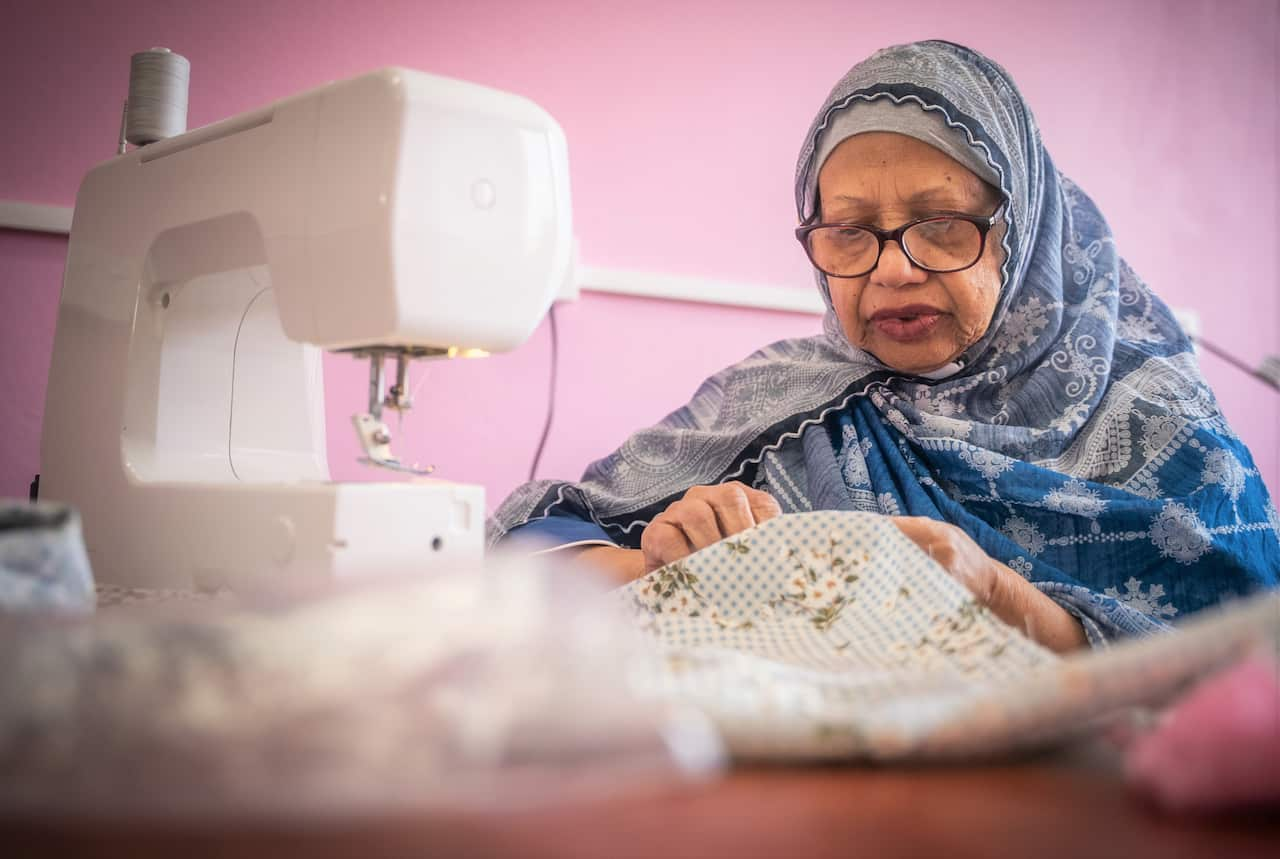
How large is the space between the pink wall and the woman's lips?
758 millimetres

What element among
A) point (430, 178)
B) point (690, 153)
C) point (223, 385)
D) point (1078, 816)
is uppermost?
point (690, 153)

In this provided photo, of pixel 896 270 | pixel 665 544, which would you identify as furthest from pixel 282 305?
pixel 896 270

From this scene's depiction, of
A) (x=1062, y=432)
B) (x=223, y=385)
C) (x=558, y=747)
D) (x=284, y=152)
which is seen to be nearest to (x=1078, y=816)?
(x=558, y=747)

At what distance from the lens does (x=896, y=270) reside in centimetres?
136

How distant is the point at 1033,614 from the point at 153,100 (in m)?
1.00

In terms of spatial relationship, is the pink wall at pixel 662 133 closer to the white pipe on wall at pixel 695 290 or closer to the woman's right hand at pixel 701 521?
the white pipe on wall at pixel 695 290

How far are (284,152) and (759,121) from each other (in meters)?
1.58

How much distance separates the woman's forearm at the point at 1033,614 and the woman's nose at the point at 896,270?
0.48 m

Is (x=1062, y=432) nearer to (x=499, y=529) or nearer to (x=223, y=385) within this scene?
(x=499, y=529)

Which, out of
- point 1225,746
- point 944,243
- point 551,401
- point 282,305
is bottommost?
point 1225,746

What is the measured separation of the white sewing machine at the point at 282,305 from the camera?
76cm

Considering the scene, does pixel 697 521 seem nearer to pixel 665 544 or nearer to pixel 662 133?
pixel 665 544

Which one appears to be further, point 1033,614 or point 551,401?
point 551,401

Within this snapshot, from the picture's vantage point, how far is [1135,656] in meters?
0.45
